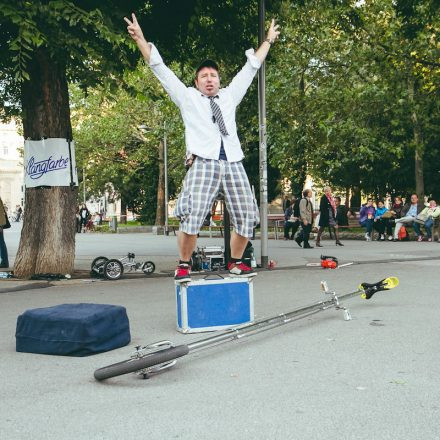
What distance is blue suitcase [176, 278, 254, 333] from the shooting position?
6.30m

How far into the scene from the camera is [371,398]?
4270 mm

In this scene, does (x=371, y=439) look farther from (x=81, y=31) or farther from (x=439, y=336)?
(x=81, y=31)

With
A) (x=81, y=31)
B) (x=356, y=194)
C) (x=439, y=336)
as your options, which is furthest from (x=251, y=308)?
(x=356, y=194)

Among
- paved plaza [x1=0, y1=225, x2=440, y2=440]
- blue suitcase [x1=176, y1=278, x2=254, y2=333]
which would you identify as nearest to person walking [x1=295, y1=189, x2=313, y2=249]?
paved plaza [x1=0, y1=225, x2=440, y2=440]

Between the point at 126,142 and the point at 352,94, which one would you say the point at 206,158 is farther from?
the point at 126,142

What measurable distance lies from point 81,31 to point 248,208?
5215 mm

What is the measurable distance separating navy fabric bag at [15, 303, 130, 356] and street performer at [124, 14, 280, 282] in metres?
0.83

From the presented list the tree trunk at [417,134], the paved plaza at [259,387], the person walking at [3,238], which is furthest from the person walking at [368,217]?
the paved plaza at [259,387]

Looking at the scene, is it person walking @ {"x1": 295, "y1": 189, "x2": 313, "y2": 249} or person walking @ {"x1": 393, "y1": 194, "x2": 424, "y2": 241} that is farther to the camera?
person walking @ {"x1": 393, "y1": 194, "x2": 424, "y2": 241}

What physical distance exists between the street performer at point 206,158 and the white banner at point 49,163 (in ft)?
18.3

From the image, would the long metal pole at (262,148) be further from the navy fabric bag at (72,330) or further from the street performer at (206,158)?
the navy fabric bag at (72,330)

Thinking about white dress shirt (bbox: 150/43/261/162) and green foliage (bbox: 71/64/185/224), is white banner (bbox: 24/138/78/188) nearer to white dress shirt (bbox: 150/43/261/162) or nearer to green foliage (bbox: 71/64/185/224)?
white dress shirt (bbox: 150/43/261/162)

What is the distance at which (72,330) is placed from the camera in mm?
5594

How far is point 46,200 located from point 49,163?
573 millimetres
